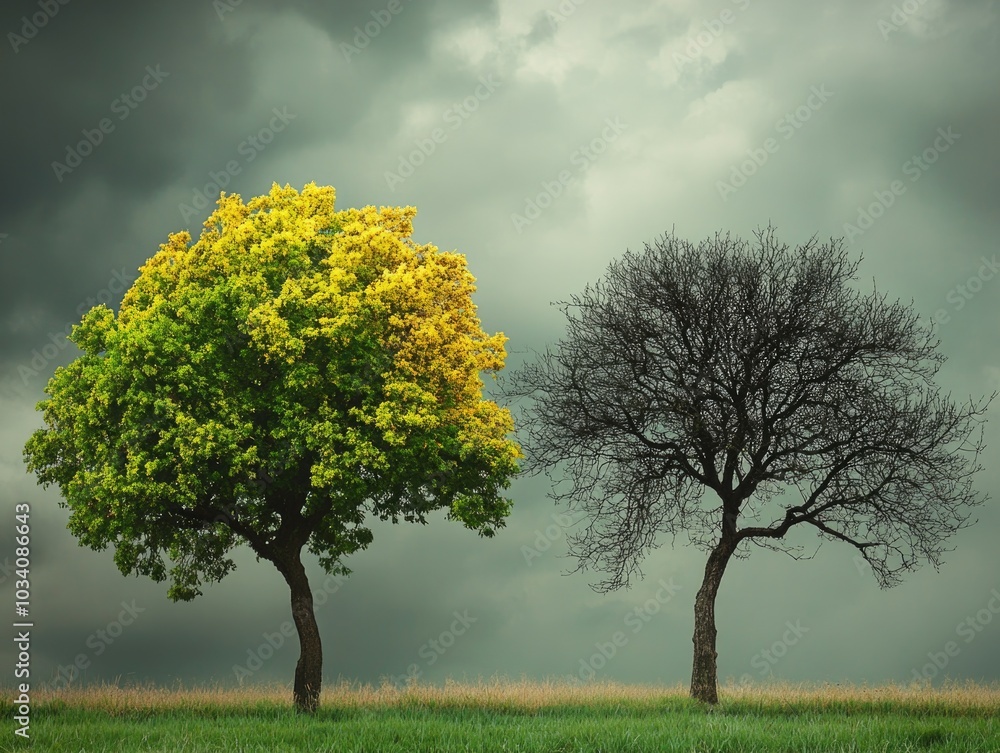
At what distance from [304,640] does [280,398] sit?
22.8ft

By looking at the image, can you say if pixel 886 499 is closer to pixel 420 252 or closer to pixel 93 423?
pixel 420 252

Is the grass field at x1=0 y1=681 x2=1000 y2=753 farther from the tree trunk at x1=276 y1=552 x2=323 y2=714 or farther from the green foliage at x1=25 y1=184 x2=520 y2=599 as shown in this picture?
the green foliage at x1=25 y1=184 x2=520 y2=599

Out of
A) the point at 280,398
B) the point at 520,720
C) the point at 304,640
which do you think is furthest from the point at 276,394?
the point at 520,720

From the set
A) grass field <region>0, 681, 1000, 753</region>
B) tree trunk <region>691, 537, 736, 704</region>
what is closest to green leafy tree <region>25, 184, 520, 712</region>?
grass field <region>0, 681, 1000, 753</region>

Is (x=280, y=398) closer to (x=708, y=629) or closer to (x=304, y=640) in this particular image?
(x=304, y=640)

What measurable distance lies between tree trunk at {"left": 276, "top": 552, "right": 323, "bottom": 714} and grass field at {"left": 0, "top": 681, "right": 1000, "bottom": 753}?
0.51 m

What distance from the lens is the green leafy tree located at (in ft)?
77.4

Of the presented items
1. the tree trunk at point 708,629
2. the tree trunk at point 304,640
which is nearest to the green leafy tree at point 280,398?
the tree trunk at point 304,640

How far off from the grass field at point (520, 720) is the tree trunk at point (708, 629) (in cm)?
55

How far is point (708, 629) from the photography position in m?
25.3

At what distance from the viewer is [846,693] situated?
26.2 metres

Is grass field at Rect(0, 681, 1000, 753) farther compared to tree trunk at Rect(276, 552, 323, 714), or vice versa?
tree trunk at Rect(276, 552, 323, 714)

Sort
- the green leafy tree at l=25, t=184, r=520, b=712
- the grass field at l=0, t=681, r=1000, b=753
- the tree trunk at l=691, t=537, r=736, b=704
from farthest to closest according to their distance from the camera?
the tree trunk at l=691, t=537, r=736, b=704
the green leafy tree at l=25, t=184, r=520, b=712
the grass field at l=0, t=681, r=1000, b=753

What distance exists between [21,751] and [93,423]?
934 cm
